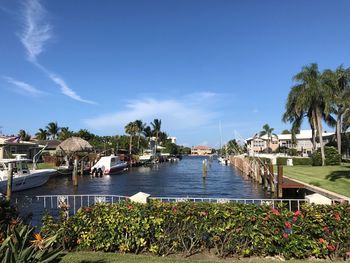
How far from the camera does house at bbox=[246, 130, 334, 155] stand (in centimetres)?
9784

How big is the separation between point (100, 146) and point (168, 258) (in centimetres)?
10587

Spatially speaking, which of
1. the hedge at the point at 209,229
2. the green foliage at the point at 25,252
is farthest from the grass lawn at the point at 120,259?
the green foliage at the point at 25,252

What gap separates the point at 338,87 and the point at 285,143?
61.8m

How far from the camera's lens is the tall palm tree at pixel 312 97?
53562 mm

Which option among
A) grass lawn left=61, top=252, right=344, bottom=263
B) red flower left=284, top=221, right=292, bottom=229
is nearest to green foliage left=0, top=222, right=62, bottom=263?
grass lawn left=61, top=252, right=344, bottom=263

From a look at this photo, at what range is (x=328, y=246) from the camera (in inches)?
335

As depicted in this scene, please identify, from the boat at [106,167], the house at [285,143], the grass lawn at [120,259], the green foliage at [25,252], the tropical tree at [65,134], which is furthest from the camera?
the tropical tree at [65,134]

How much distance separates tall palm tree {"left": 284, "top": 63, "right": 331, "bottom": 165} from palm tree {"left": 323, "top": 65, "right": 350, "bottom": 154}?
1291 millimetres

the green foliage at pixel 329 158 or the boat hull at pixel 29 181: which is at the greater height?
the green foliage at pixel 329 158

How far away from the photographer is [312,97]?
177 feet

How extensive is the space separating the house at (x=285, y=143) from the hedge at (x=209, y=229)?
82250mm

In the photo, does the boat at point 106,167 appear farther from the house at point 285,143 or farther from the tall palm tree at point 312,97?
the house at point 285,143

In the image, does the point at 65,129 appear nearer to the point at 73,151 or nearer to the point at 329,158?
the point at 73,151

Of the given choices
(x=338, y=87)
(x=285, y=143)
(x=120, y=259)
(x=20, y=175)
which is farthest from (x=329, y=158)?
(x=285, y=143)
